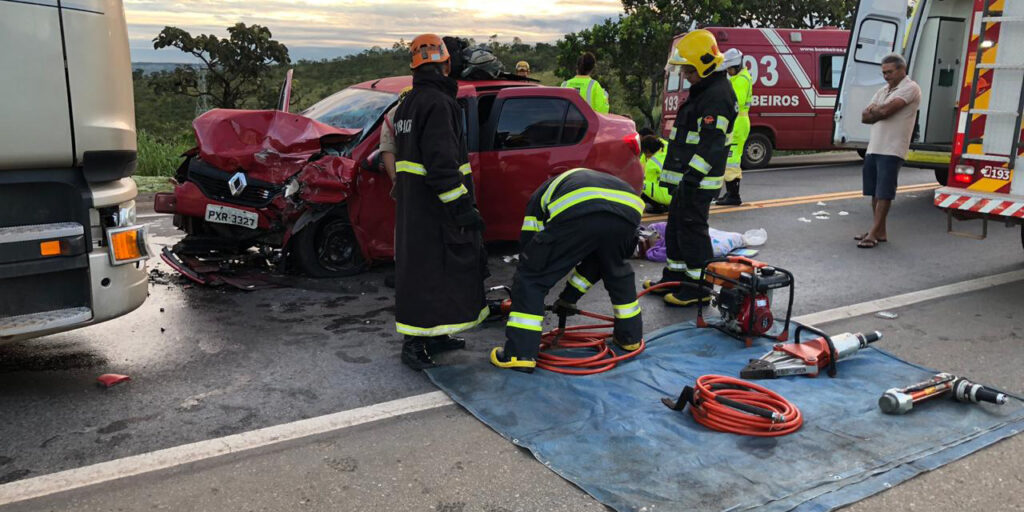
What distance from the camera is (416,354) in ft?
15.1

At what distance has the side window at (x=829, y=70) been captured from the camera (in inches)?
564

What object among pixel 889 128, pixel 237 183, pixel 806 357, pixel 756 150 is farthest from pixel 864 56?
pixel 237 183

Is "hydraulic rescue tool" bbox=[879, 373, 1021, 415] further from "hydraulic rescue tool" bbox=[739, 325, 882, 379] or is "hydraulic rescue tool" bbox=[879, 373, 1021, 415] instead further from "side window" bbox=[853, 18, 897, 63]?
"side window" bbox=[853, 18, 897, 63]

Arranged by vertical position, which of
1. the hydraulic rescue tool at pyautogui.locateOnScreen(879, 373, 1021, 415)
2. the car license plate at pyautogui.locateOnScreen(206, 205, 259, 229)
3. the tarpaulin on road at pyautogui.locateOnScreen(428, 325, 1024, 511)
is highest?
the car license plate at pyautogui.locateOnScreen(206, 205, 259, 229)

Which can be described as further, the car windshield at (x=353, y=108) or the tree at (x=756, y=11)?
the tree at (x=756, y=11)

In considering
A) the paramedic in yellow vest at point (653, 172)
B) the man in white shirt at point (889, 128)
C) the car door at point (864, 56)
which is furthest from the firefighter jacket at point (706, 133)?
the car door at point (864, 56)

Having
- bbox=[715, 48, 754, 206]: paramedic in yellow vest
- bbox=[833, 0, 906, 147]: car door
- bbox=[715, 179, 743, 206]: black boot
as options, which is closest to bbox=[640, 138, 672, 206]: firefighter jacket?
bbox=[715, 48, 754, 206]: paramedic in yellow vest

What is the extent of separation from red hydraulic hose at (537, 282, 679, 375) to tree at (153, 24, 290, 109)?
1206cm

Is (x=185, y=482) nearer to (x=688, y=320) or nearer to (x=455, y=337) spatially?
(x=455, y=337)

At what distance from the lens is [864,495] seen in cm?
319

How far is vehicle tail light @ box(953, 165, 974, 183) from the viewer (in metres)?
6.52

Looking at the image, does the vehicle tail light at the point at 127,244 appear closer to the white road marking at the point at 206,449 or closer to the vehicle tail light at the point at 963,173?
the white road marking at the point at 206,449

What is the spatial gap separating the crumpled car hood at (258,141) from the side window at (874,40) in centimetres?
710

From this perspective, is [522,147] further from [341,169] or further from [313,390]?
[313,390]
